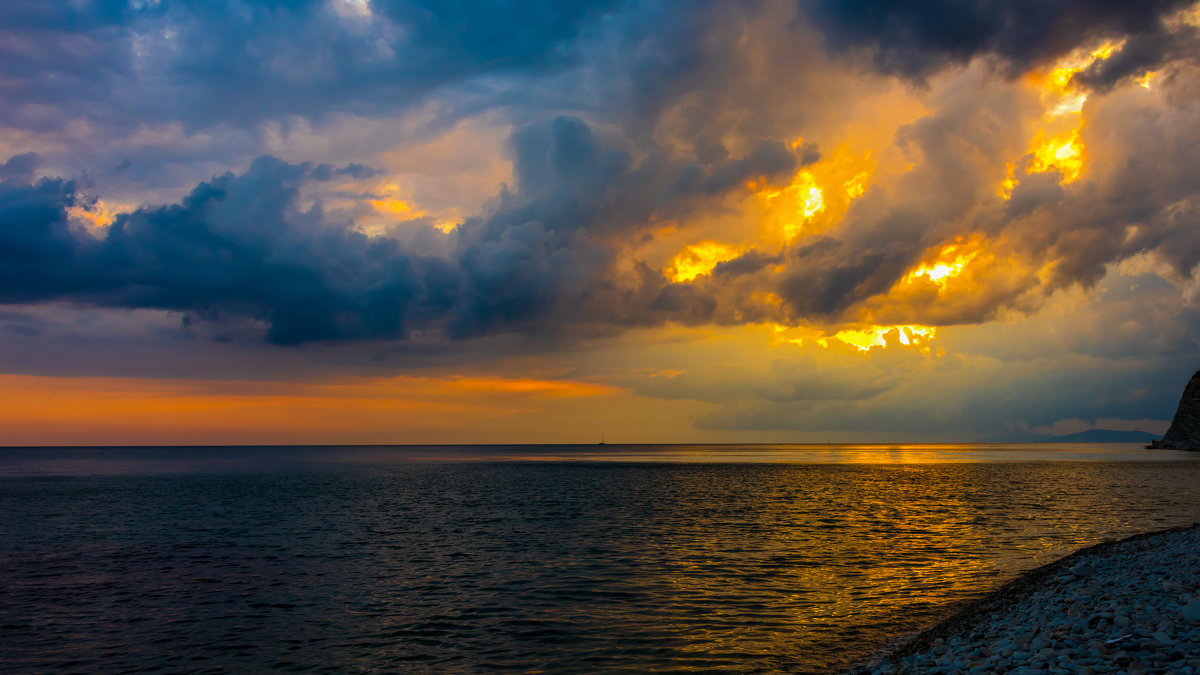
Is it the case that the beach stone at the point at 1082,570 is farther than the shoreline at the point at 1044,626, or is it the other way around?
the beach stone at the point at 1082,570

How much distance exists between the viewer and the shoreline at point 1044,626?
47.9 ft

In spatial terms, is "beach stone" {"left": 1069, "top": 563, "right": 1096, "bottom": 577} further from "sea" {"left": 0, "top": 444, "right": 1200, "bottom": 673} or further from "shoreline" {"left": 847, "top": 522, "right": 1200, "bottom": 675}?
"sea" {"left": 0, "top": 444, "right": 1200, "bottom": 673}

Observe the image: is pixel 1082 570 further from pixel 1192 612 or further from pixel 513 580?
pixel 513 580

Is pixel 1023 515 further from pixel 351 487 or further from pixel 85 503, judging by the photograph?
pixel 85 503

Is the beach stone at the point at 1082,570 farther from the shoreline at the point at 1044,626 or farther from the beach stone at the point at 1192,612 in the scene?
the beach stone at the point at 1192,612

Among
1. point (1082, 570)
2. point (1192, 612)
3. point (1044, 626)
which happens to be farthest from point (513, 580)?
point (1192, 612)

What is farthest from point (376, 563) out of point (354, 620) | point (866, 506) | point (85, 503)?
point (85, 503)

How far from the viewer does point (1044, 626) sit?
60.4 ft

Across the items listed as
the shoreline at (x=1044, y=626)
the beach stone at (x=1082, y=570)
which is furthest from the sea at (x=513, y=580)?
the beach stone at (x=1082, y=570)

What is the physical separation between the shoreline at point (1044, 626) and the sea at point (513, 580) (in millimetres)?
1278

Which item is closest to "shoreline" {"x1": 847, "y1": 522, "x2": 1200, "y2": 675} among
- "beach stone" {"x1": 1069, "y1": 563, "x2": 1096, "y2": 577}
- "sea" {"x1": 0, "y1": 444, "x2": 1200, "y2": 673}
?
"beach stone" {"x1": 1069, "y1": 563, "x2": 1096, "y2": 577}

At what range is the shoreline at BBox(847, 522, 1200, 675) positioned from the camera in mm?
14594

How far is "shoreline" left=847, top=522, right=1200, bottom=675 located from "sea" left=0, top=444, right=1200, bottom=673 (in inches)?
50.3

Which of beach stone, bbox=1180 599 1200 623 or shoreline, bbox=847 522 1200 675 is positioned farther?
beach stone, bbox=1180 599 1200 623
